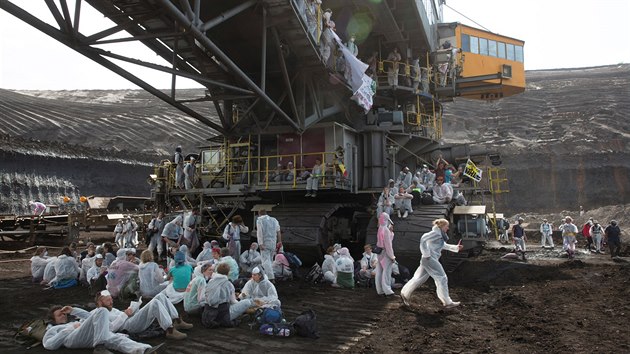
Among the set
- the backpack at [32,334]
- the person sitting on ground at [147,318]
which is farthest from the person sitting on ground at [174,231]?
the person sitting on ground at [147,318]

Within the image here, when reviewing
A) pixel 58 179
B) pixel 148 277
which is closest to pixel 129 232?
pixel 148 277

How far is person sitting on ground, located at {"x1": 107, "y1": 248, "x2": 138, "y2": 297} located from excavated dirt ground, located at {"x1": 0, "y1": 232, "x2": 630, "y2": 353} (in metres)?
0.49

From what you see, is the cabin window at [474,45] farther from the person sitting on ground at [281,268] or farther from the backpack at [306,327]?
the backpack at [306,327]


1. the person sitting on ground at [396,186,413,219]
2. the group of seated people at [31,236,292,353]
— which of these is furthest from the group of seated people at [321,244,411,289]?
the person sitting on ground at [396,186,413,219]

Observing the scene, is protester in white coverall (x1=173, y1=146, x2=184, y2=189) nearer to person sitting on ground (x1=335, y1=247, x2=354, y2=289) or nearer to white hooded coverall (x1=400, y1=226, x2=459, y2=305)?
person sitting on ground (x1=335, y1=247, x2=354, y2=289)

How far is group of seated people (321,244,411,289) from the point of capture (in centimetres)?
1005

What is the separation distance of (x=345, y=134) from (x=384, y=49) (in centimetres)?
544

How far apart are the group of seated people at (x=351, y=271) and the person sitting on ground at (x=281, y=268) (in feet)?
3.02

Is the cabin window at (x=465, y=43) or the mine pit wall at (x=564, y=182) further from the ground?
the cabin window at (x=465, y=43)

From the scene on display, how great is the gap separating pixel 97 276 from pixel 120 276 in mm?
1440

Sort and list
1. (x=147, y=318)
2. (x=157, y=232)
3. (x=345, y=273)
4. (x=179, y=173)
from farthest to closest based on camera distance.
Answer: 1. (x=179, y=173)
2. (x=157, y=232)
3. (x=345, y=273)
4. (x=147, y=318)

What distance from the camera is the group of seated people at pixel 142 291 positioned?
539 cm

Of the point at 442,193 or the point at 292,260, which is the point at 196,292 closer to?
the point at 292,260

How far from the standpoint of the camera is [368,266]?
10.6m
